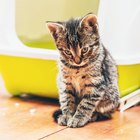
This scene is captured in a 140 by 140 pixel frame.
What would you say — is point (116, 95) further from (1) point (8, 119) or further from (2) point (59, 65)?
(1) point (8, 119)

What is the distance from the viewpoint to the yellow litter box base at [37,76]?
1.45m

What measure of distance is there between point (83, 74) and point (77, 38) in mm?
150

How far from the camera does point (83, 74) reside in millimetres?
1230

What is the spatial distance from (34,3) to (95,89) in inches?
29.5

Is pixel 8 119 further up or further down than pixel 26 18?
further down

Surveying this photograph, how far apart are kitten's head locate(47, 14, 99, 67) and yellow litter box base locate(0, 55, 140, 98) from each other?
25 cm

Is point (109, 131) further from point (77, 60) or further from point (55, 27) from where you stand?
point (55, 27)

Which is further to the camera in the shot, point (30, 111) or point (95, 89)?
point (30, 111)

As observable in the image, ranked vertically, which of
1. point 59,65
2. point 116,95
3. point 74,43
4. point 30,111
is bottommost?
point 30,111

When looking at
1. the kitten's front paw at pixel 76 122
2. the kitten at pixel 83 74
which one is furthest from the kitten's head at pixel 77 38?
the kitten's front paw at pixel 76 122

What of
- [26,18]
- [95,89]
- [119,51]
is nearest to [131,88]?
[119,51]

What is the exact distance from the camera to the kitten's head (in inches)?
45.1

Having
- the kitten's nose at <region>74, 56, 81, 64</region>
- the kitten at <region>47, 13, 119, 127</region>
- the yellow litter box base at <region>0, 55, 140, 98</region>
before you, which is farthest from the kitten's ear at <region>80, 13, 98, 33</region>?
the yellow litter box base at <region>0, 55, 140, 98</region>

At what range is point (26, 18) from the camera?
180cm
